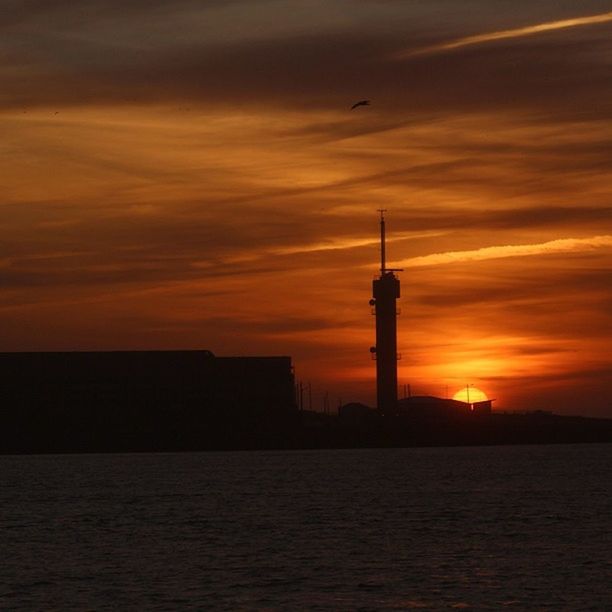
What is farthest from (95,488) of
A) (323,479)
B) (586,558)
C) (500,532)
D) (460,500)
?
(586,558)

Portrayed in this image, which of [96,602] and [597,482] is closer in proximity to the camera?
[96,602]

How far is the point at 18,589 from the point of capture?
60938 mm

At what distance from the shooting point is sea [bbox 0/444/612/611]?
190ft

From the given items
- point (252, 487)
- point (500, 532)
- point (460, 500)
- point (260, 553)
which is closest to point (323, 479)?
point (252, 487)

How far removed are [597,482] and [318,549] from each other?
79.7 m

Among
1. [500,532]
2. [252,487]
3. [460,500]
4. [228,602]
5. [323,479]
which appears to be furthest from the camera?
[323,479]

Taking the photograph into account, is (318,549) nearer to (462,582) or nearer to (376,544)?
(376,544)

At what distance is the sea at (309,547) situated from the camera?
58000 millimetres

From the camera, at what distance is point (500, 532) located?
275ft

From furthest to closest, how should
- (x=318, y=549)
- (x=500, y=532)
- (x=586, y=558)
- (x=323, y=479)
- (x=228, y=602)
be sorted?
(x=323, y=479)
(x=500, y=532)
(x=318, y=549)
(x=586, y=558)
(x=228, y=602)

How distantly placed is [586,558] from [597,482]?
81.2 m

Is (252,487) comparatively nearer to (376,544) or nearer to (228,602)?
(376,544)

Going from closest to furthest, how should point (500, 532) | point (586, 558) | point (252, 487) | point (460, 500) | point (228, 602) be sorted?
point (228, 602) → point (586, 558) → point (500, 532) → point (460, 500) → point (252, 487)

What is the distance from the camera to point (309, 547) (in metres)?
76.2
